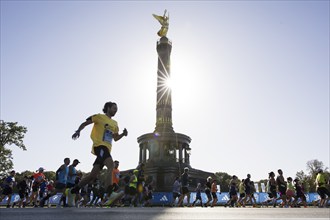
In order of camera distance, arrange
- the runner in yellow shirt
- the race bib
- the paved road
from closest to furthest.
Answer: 1. the paved road
2. the runner in yellow shirt
3. the race bib

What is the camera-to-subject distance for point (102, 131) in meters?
6.02

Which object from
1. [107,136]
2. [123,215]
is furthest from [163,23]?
[123,215]

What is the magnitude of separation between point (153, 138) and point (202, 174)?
804 centimetres

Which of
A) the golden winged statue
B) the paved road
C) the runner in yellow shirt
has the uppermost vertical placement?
the golden winged statue

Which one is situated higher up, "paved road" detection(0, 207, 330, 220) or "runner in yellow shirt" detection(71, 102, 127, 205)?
"runner in yellow shirt" detection(71, 102, 127, 205)

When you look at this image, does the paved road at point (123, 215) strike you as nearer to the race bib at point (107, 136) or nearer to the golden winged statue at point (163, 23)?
the race bib at point (107, 136)

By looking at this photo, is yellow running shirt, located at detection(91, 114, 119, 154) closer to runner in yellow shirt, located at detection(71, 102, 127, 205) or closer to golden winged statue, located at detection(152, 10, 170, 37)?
runner in yellow shirt, located at detection(71, 102, 127, 205)

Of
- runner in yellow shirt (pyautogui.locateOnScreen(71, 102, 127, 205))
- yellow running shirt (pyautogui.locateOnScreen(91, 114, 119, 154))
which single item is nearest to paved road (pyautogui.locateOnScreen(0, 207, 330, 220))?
runner in yellow shirt (pyautogui.locateOnScreen(71, 102, 127, 205))

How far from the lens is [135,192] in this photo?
12953mm

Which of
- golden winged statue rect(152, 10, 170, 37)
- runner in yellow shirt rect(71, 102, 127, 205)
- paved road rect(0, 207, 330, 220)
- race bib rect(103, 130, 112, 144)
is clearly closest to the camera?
paved road rect(0, 207, 330, 220)

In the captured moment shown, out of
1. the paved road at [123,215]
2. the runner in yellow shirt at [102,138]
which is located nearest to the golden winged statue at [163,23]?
the runner in yellow shirt at [102,138]

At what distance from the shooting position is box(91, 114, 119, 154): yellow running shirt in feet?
19.6

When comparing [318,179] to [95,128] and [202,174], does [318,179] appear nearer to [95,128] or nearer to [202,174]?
[95,128]

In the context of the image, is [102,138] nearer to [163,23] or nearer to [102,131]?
[102,131]
